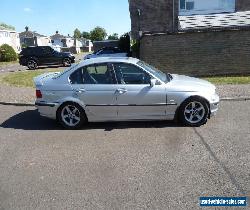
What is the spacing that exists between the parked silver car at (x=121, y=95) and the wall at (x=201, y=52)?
21.8ft

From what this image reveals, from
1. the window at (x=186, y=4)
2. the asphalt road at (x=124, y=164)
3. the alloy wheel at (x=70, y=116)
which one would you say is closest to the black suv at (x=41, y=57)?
the window at (x=186, y=4)

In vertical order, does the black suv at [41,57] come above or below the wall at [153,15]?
below

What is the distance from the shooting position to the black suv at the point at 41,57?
77.9ft

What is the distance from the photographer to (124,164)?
16.4 ft

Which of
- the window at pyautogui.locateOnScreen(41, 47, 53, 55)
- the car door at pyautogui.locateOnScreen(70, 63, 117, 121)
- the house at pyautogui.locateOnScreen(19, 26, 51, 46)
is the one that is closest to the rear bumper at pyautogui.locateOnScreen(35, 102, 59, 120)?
the car door at pyautogui.locateOnScreen(70, 63, 117, 121)

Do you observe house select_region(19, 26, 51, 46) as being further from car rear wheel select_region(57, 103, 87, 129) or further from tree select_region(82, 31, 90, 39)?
car rear wheel select_region(57, 103, 87, 129)

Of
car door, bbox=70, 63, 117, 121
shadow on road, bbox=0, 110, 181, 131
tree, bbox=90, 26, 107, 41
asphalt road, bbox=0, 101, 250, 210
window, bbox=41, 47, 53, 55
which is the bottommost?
asphalt road, bbox=0, 101, 250, 210

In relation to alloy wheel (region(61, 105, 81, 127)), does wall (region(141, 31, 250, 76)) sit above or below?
above

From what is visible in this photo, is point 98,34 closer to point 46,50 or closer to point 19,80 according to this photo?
point 46,50

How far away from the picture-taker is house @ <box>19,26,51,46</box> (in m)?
74.6

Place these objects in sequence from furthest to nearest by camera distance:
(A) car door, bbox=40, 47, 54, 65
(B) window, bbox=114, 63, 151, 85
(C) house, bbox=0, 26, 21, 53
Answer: (C) house, bbox=0, 26, 21, 53 < (A) car door, bbox=40, 47, 54, 65 < (B) window, bbox=114, 63, 151, 85

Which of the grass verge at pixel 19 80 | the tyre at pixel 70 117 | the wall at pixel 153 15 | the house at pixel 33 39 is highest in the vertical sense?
the house at pixel 33 39

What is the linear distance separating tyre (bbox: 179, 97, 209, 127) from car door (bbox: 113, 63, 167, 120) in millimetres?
431

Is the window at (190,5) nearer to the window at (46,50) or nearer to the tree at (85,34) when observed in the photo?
the window at (46,50)
